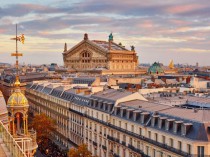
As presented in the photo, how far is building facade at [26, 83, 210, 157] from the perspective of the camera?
46.3 m

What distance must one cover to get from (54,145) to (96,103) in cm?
2693

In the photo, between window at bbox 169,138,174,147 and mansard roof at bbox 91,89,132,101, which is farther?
mansard roof at bbox 91,89,132,101

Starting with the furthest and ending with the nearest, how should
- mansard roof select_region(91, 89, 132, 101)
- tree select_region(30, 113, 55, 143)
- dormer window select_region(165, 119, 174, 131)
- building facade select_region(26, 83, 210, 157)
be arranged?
tree select_region(30, 113, 55, 143)
mansard roof select_region(91, 89, 132, 101)
dormer window select_region(165, 119, 174, 131)
building facade select_region(26, 83, 210, 157)

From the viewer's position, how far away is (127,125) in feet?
198

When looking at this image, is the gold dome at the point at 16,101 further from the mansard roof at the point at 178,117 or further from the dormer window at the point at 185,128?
the dormer window at the point at 185,128

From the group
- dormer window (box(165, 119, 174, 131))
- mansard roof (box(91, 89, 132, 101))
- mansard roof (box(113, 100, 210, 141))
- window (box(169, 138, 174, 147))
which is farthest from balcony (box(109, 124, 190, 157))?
mansard roof (box(91, 89, 132, 101))

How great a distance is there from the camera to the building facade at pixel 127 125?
46281 mm

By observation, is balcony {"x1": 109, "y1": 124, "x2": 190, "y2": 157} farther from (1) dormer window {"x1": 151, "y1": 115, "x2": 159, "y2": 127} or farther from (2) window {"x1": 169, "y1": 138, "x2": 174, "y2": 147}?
(1) dormer window {"x1": 151, "y1": 115, "x2": 159, "y2": 127}

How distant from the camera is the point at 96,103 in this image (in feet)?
245

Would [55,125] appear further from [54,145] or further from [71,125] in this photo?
[71,125]

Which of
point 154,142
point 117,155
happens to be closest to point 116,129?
point 117,155

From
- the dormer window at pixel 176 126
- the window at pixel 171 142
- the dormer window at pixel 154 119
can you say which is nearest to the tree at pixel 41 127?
the dormer window at pixel 154 119

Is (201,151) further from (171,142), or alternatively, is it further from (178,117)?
(178,117)

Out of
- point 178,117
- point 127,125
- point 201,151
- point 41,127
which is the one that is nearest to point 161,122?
point 178,117
